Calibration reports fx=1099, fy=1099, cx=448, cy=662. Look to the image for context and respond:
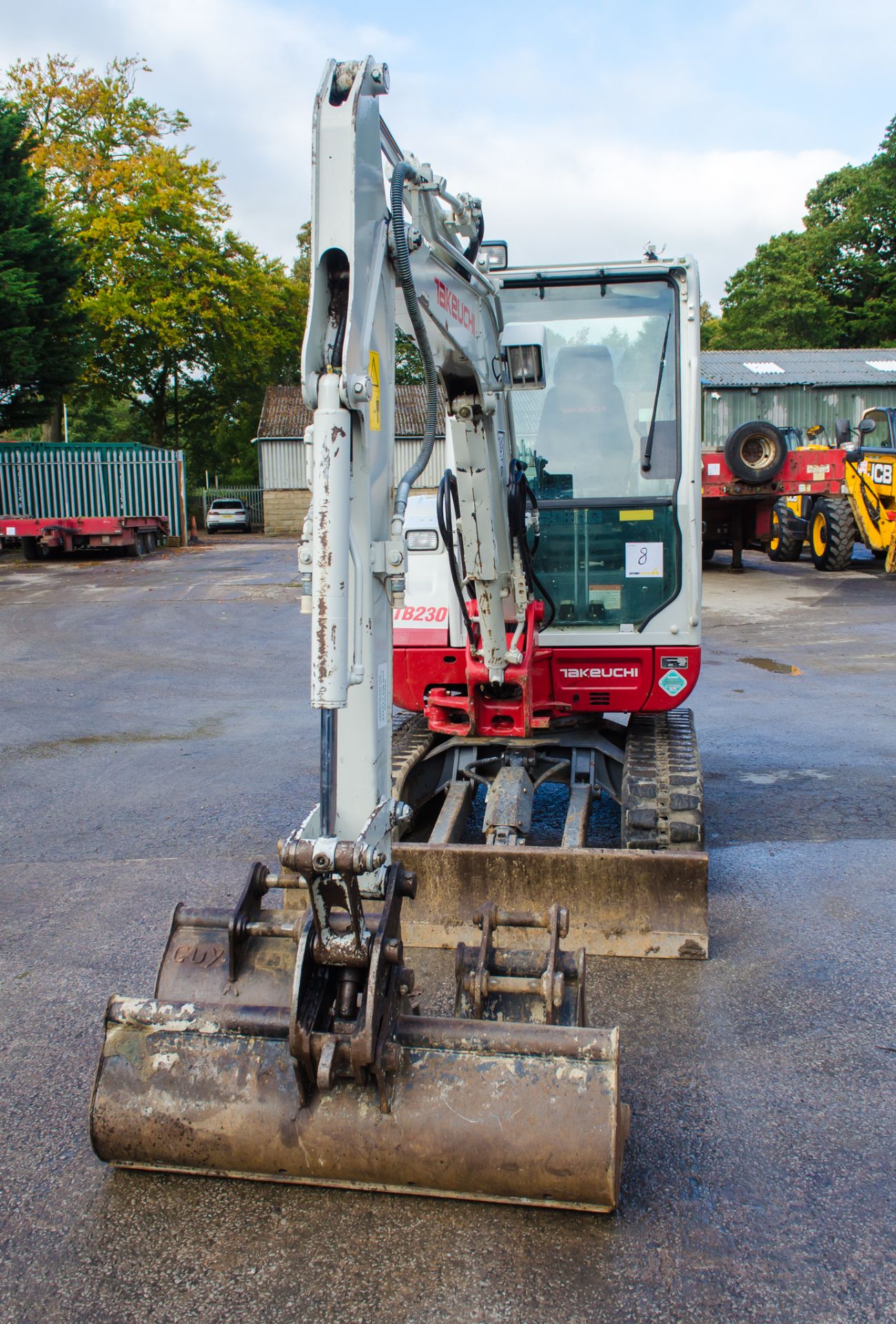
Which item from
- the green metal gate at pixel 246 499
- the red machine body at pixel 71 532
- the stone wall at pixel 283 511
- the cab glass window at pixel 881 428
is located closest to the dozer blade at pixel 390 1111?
the cab glass window at pixel 881 428

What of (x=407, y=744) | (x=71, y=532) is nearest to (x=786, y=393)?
(x=71, y=532)

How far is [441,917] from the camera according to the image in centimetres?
468

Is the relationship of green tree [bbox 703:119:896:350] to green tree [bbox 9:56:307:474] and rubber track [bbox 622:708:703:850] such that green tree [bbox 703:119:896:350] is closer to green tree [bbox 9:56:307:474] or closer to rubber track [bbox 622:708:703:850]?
green tree [bbox 9:56:307:474]

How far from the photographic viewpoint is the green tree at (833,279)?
4800 cm

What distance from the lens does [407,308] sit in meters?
3.48

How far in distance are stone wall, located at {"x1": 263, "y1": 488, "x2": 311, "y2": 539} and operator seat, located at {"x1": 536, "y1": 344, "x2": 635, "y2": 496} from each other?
1260 inches

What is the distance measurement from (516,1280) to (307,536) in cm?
195

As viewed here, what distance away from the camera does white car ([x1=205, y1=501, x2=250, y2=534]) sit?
39344 millimetres

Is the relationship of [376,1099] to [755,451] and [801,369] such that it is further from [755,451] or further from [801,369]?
[801,369]

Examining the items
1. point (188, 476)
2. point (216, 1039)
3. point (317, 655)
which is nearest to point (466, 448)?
point (317, 655)

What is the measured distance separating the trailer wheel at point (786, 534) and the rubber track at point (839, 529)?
177 centimetres

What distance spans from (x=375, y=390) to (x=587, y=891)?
2365 millimetres

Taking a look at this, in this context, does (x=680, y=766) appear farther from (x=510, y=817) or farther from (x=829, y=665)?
(x=829, y=665)

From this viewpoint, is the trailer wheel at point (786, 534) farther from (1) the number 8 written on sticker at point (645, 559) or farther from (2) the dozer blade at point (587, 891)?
(2) the dozer blade at point (587, 891)
